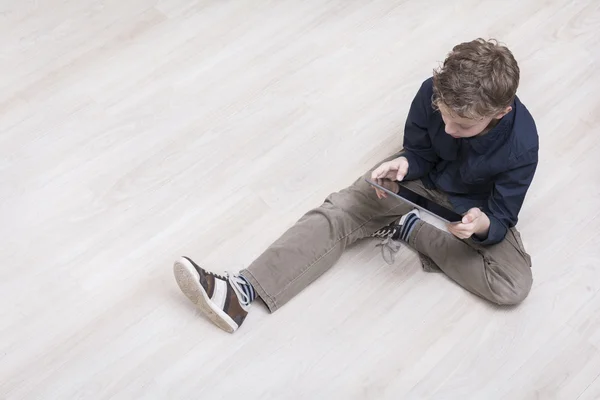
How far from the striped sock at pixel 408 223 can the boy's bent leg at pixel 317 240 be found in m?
0.02

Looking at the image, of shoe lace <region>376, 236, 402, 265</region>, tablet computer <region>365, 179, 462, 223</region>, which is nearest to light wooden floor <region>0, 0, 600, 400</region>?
shoe lace <region>376, 236, 402, 265</region>

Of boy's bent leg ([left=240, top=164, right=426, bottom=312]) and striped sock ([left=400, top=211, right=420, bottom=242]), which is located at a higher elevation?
boy's bent leg ([left=240, top=164, right=426, bottom=312])

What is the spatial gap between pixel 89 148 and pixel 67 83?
0.61 ft

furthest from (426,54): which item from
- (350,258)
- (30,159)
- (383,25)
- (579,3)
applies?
(30,159)

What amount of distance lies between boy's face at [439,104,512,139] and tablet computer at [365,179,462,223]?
16 cm

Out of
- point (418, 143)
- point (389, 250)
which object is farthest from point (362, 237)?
point (418, 143)

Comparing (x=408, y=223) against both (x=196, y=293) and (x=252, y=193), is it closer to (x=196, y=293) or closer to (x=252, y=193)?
(x=252, y=193)

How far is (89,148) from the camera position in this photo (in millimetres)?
1633

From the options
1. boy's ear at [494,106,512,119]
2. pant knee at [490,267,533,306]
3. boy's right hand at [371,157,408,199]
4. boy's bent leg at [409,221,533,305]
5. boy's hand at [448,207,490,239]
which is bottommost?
pant knee at [490,267,533,306]

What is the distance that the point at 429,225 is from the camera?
1505mm

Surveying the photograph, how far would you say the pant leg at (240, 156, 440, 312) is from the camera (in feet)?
4.74

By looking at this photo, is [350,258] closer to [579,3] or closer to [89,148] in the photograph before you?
[89,148]

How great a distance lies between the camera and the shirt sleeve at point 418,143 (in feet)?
4.58

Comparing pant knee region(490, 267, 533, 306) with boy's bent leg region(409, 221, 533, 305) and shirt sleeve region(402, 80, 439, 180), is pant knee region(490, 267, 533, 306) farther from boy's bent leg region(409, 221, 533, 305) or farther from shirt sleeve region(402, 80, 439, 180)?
shirt sleeve region(402, 80, 439, 180)
